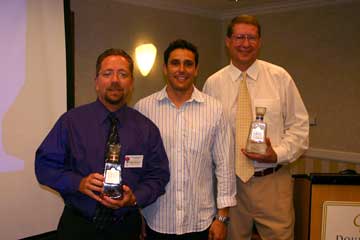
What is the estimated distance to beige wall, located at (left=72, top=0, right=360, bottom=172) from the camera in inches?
139

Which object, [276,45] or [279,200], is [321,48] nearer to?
[276,45]

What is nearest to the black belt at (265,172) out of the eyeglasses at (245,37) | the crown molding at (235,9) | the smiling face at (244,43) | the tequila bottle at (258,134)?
the tequila bottle at (258,134)

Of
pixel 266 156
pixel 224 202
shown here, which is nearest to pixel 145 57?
pixel 266 156

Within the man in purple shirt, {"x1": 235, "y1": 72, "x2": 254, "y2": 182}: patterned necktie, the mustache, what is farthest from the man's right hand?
{"x1": 235, "y1": 72, "x2": 254, "y2": 182}: patterned necktie

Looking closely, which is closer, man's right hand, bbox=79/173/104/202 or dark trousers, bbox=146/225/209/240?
man's right hand, bbox=79/173/104/202

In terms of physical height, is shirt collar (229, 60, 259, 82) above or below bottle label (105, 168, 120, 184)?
above

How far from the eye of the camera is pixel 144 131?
5.31ft

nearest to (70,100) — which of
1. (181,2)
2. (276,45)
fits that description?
(181,2)

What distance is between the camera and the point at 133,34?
3.87m

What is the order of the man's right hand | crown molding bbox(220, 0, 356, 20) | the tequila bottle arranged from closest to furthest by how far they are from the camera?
1. the man's right hand
2. the tequila bottle
3. crown molding bbox(220, 0, 356, 20)

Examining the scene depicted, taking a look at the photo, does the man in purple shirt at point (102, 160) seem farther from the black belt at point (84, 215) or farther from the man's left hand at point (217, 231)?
the man's left hand at point (217, 231)

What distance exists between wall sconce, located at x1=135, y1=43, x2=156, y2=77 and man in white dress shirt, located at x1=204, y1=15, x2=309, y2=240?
6.62ft

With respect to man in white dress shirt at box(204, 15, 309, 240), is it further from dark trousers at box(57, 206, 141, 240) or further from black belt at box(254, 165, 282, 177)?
dark trousers at box(57, 206, 141, 240)

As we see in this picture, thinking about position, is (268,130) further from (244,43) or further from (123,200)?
(123,200)
